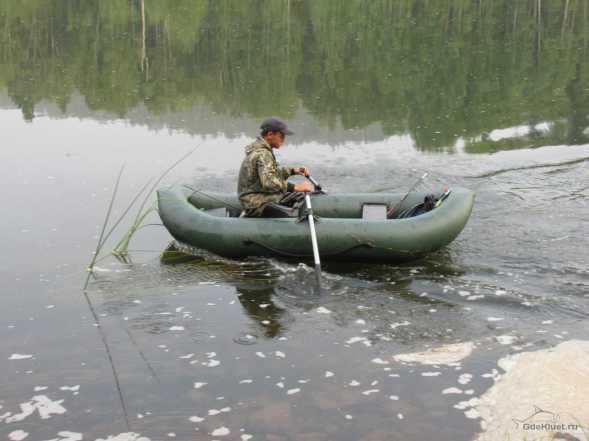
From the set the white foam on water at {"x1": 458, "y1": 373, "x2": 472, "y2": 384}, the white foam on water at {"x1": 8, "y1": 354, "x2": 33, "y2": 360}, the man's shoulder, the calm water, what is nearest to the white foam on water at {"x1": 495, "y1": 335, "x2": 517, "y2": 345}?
the calm water

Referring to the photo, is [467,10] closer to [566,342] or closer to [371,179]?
[371,179]

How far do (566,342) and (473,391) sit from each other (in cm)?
112

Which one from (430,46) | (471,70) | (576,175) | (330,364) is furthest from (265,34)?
(330,364)

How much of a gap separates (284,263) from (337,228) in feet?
2.45

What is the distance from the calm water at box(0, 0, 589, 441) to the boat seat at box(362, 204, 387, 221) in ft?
2.04

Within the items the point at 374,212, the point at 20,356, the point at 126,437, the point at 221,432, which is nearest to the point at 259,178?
the point at 374,212

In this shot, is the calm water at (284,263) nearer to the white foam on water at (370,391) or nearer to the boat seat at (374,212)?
the white foam on water at (370,391)

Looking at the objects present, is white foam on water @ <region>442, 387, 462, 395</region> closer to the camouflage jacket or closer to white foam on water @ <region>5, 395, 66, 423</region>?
white foam on water @ <region>5, 395, 66, 423</region>

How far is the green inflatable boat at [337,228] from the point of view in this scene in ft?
25.2

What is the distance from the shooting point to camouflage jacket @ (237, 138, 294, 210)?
7996 millimetres

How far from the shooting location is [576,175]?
10.8m

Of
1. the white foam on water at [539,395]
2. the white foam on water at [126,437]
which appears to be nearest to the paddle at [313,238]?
the white foam on water at [539,395]

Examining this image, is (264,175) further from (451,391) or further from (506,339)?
(451,391)

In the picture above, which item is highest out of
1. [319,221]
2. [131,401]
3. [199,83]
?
[199,83]
